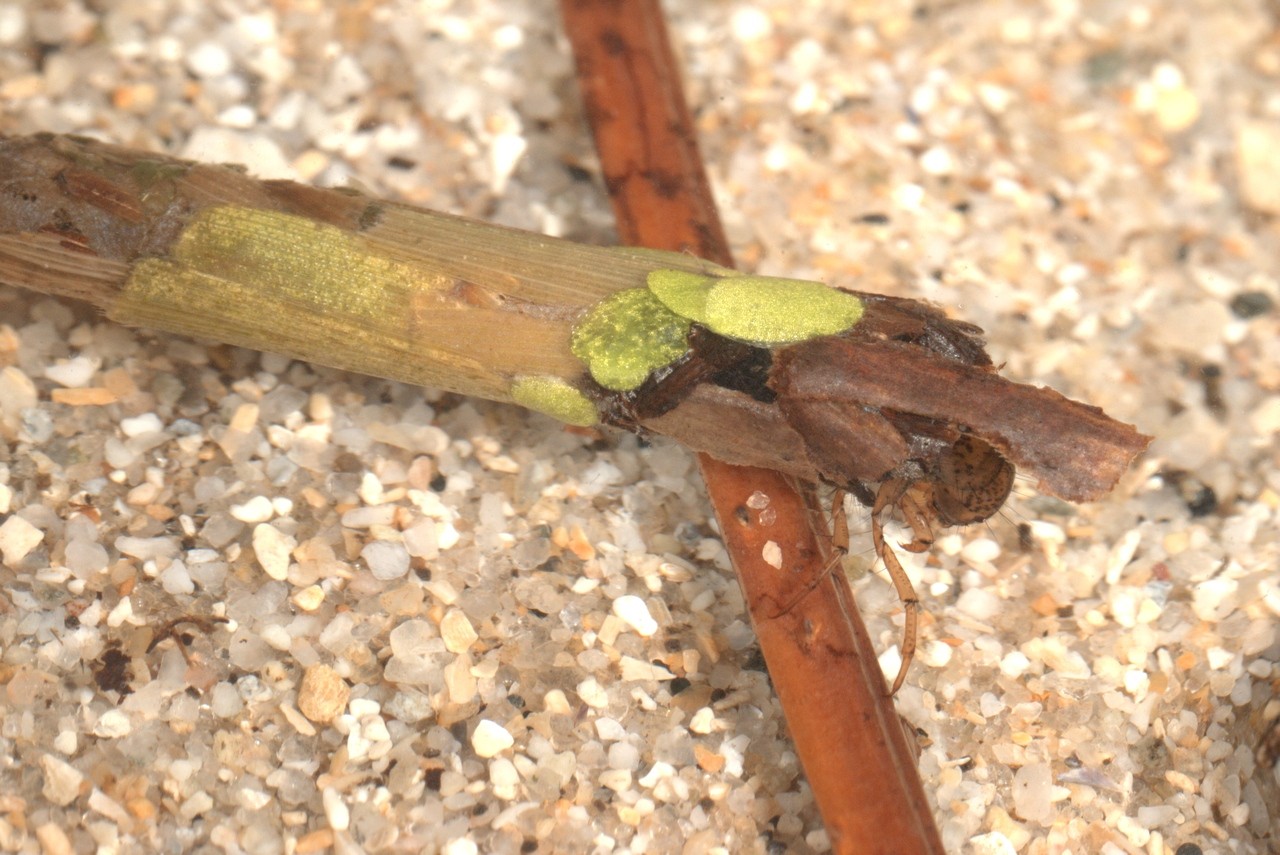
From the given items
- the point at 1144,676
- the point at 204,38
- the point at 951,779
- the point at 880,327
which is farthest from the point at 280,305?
the point at 1144,676

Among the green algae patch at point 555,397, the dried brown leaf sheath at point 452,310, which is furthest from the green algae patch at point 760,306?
the green algae patch at point 555,397

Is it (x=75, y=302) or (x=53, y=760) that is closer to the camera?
(x=53, y=760)

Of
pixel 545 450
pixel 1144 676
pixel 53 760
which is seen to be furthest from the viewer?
pixel 545 450

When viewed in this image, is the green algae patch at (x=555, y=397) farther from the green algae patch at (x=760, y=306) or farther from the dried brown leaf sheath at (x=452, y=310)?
the green algae patch at (x=760, y=306)

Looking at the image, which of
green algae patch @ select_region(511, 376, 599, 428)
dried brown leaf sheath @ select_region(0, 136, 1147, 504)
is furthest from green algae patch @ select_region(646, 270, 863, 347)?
green algae patch @ select_region(511, 376, 599, 428)

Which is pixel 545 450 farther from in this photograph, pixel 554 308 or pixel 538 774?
pixel 538 774

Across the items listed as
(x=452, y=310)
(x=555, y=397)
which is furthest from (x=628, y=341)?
(x=452, y=310)
